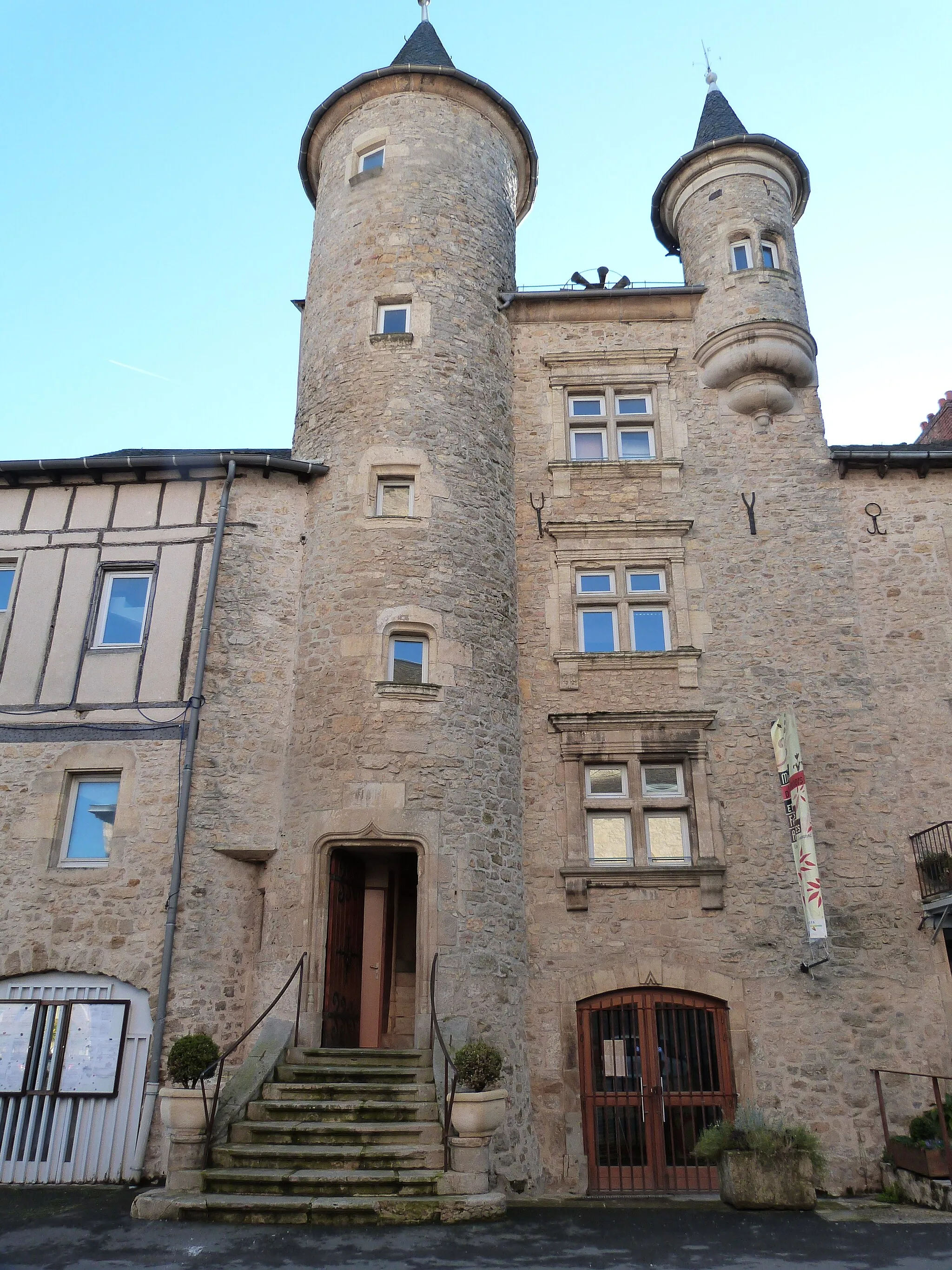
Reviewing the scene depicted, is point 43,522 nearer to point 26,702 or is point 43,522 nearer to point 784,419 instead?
point 26,702

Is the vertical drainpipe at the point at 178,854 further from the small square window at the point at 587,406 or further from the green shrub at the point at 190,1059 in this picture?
the small square window at the point at 587,406

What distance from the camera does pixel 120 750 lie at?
10469 millimetres

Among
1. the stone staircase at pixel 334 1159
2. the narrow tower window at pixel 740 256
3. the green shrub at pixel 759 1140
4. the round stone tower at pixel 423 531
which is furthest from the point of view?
the narrow tower window at pixel 740 256

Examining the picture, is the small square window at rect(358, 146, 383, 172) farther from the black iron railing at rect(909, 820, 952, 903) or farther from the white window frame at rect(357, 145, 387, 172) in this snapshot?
the black iron railing at rect(909, 820, 952, 903)

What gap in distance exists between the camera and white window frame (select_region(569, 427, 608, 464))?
13.0m

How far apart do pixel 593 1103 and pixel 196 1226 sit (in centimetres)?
456

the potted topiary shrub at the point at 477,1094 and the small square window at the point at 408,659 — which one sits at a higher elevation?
the small square window at the point at 408,659

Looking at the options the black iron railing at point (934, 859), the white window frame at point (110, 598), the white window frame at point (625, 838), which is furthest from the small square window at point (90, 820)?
the black iron railing at point (934, 859)

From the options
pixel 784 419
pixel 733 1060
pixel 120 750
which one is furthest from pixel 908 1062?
pixel 120 750

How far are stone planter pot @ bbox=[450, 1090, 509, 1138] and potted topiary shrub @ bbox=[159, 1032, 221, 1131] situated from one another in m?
2.04

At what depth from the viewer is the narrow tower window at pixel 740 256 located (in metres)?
13.5

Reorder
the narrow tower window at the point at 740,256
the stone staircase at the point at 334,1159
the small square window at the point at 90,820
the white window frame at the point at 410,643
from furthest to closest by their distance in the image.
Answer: the narrow tower window at the point at 740,256 → the white window frame at the point at 410,643 → the small square window at the point at 90,820 → the stone staircase at the point at 334,1159

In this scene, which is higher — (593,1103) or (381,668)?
(381,668)

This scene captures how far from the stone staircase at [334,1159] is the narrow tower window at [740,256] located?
1143cm
